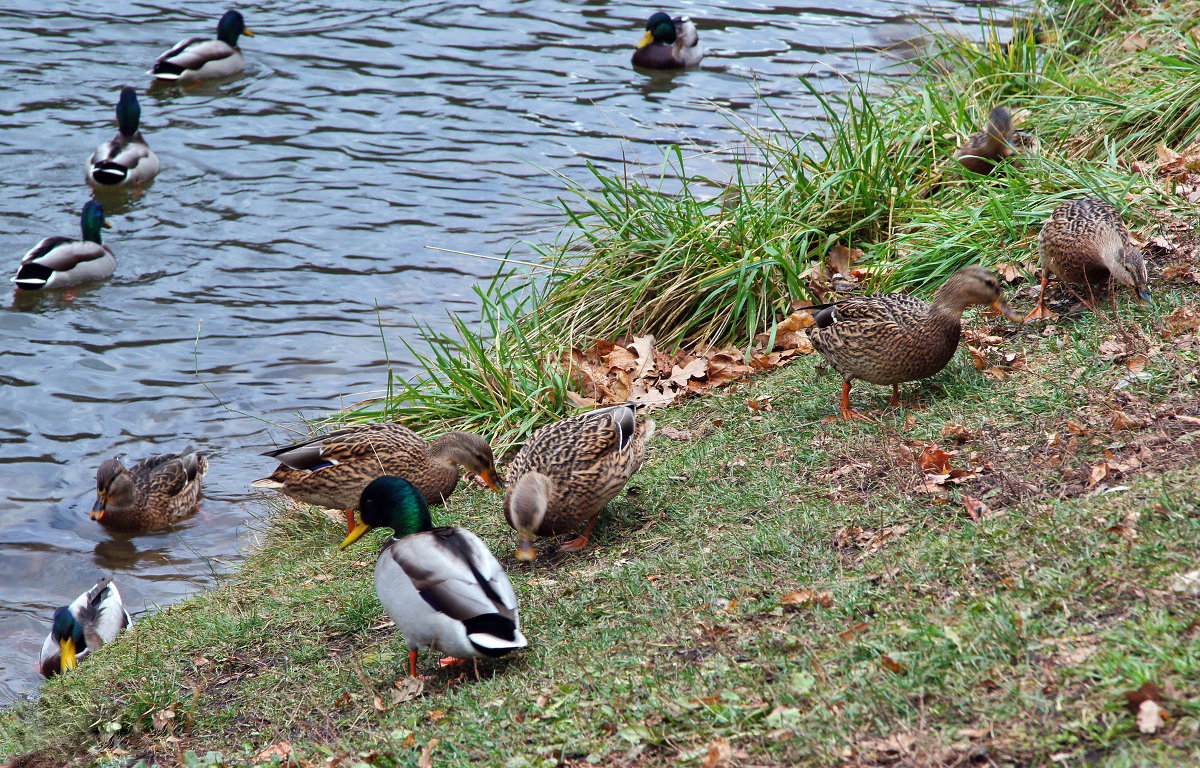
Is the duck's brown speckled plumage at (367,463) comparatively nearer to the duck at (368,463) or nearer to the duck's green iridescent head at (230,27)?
the duck at (368,463)

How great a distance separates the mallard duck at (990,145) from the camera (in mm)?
7957

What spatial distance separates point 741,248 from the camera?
7.73m

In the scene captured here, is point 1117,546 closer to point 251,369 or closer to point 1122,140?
point 1122,140

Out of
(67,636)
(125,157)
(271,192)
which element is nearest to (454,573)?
(67,636)

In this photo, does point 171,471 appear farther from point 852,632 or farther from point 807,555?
point 852,632

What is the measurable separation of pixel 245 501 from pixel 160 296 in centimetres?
337

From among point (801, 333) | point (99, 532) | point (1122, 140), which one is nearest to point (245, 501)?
point (99, 532)

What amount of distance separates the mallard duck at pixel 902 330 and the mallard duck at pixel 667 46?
9932 mm

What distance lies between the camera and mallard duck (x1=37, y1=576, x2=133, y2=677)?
575 cm

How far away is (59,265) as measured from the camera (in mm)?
10055

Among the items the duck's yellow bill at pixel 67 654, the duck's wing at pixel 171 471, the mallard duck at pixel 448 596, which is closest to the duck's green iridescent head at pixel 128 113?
the duck's wing at pixel 171 471

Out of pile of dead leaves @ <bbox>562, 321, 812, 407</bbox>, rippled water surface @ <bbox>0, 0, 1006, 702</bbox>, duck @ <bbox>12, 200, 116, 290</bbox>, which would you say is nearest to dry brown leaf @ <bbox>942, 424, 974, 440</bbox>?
pile of dead leaves @ <bbox>562, 321, 812, 407</bbox>

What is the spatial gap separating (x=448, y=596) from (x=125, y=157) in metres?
9.39

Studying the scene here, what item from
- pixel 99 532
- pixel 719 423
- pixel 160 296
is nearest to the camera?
pixel 719 423
